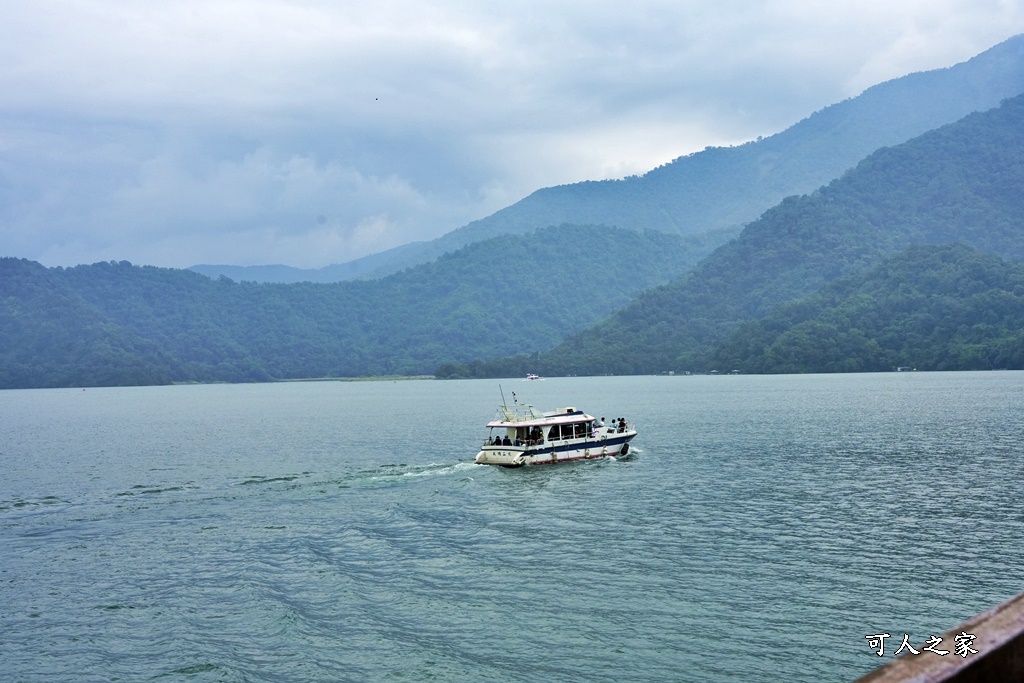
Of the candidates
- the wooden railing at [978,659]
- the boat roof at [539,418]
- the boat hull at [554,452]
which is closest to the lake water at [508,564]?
the boat hull at [554,452]

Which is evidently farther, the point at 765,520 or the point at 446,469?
the point at 446,469

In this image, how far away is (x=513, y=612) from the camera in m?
32.0

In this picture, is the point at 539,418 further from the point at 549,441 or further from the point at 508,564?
the point at 508,564

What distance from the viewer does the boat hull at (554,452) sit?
242ft

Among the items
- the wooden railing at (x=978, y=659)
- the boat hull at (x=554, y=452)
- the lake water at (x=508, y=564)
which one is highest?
the wooden railing at (x=978, y=659)

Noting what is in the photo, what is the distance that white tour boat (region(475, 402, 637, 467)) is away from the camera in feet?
243

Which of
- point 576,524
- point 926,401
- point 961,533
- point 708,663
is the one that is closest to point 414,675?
point 708,663

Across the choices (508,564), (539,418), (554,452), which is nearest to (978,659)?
(508,564)

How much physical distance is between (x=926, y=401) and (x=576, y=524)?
373ft

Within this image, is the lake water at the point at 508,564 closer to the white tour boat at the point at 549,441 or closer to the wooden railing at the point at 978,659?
the white tour boat at the point at 549,441

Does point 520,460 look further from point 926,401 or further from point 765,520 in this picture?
point 926,401

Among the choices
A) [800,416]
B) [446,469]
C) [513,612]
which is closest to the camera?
[513,612]

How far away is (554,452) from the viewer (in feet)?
250

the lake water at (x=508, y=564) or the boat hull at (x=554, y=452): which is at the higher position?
the boat hull at (x=554, y=452)
